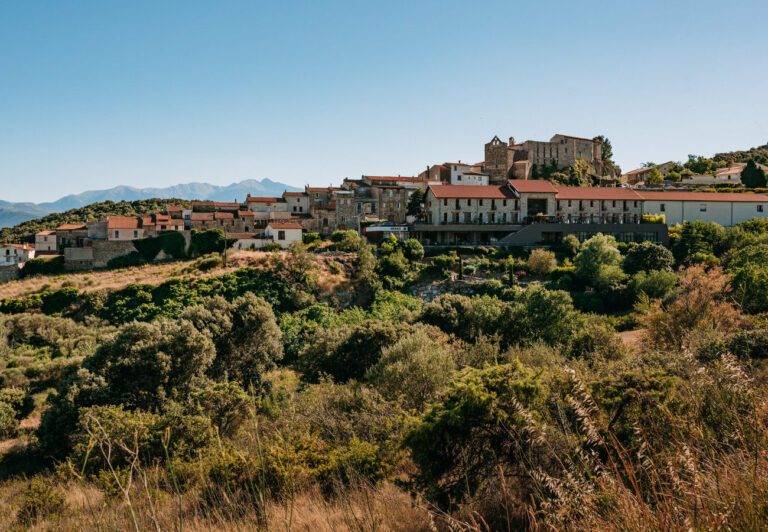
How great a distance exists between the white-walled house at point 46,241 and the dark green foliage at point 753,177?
85.7 metres

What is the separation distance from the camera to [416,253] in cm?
3828

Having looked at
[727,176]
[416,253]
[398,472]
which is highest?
[727,176]

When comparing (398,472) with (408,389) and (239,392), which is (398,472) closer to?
(408,389)

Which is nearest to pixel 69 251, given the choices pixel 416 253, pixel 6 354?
pixel 6 354

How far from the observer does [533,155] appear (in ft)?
210

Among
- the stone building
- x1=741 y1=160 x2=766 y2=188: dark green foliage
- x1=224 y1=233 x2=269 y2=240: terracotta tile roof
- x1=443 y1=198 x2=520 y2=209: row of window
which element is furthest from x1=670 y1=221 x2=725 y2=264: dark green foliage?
x1=224 y1=233 x2=269 y2=240: terracotta tile roof

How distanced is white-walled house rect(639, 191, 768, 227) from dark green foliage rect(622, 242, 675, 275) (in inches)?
588

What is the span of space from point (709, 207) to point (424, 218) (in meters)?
30.2

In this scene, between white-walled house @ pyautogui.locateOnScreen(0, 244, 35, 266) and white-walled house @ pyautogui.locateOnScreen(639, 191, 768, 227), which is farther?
white-walled house @ pyautogui.locateOnScreen(639, 191, 768, 227)

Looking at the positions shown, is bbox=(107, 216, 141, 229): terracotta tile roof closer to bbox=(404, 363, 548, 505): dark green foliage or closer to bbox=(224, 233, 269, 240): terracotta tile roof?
bbox=(224, 233, 269, 240): terracotta tile roof

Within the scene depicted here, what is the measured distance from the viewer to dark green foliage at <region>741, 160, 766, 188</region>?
2317 inches

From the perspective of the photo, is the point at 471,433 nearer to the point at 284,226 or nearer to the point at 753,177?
the point at 284,226

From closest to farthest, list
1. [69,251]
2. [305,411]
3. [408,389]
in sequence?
1. [305,411]
2. [408,389]
3. [69,251]

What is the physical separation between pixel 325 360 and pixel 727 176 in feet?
233
